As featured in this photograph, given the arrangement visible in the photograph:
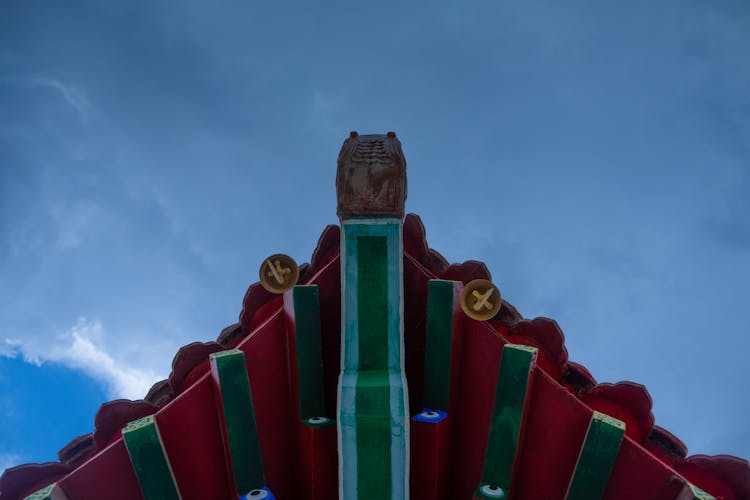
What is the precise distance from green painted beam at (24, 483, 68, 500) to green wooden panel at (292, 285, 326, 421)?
7.82ft

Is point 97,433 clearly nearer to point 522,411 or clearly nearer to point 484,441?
point 484,441

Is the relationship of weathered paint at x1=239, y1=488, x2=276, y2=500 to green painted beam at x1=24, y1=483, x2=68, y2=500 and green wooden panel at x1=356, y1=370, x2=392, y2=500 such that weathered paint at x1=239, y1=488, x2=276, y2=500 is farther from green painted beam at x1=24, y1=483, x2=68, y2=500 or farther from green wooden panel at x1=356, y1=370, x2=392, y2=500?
green painted beam at x1=24, y1=483, x2=68, y2=500

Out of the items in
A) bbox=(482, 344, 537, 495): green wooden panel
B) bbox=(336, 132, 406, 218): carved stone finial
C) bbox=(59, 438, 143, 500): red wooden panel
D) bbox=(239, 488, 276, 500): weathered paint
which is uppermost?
bbox=(336, 132, 406, 218): carved stone finial

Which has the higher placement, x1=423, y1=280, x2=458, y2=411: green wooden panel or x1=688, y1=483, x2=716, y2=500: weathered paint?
x1=423, y1=280, x2=458, y2=411: green wooden panel

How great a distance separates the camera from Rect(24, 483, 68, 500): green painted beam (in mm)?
3812

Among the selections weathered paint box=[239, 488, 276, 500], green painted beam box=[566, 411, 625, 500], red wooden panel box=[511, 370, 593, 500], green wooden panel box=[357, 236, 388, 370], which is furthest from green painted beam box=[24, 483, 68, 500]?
green painted beam box=[566, 411, 625, 500]

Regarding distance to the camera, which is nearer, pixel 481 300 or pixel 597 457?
pixel 597 457

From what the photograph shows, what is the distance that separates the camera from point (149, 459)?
4383 millimetres

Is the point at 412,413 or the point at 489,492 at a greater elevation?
the point at 412,413

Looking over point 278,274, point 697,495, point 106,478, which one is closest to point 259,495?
point 106,478

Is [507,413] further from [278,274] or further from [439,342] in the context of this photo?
[278,274]

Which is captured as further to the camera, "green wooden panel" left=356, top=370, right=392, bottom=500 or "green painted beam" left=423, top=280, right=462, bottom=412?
"green painted beam" left=423, top=280, right=462, bottom=412

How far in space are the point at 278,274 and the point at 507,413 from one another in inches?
121

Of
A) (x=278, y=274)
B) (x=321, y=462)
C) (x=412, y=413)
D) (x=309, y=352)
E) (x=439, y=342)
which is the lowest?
(x=321, y=462)
